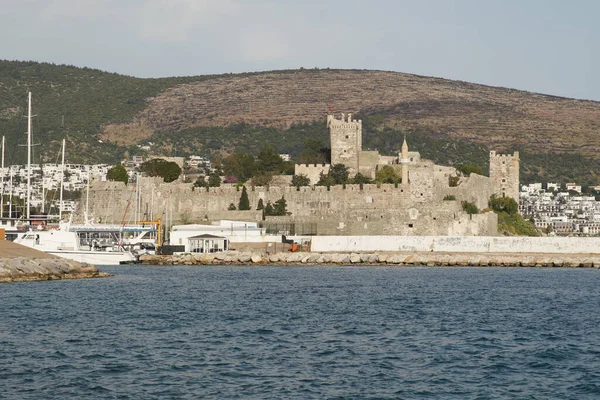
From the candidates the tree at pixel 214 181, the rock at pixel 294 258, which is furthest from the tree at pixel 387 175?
the rock at pixel 294 258

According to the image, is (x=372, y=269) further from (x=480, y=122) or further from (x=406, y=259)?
(x=480, y=122)

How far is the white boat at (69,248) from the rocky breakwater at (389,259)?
6.03 ft

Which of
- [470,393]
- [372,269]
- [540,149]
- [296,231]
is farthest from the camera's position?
[540,149]

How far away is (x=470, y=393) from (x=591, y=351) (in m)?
4.86

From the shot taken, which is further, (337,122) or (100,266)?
(337,122)

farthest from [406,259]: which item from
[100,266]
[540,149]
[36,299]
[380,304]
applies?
[540,149]

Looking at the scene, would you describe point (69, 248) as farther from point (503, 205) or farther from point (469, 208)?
point (503, 205)

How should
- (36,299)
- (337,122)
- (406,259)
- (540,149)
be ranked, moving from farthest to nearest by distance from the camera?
(540,149), (337,122), (406,259), (36,299)

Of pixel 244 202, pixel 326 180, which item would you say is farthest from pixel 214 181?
pixel 326 180

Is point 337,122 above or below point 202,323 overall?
above

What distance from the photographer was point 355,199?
53094mm

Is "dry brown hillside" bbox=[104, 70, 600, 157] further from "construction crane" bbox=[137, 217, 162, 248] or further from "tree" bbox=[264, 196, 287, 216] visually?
"construction crane" bbox=[137, 217, 162, 248]

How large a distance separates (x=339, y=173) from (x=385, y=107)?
59365 millimetres

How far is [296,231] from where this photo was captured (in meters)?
52.3
